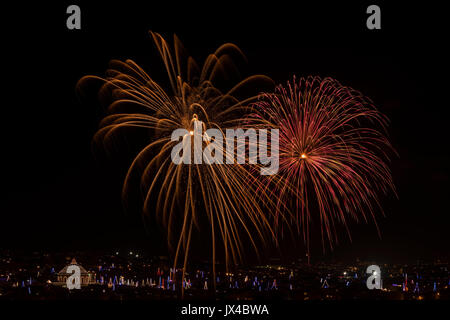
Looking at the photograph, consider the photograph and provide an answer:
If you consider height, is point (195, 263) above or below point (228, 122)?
below

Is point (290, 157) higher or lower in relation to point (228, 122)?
lower

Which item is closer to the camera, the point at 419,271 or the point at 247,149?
the point at 247,149

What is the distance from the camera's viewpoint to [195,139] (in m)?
21.1
